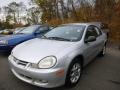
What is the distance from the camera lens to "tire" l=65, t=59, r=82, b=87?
10.9 ft

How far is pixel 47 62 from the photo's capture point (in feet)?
10.1

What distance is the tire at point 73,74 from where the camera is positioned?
3337mm

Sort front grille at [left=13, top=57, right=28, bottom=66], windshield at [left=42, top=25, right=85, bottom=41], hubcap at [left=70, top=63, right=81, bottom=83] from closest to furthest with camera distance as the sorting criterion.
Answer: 1. front grille at [left=13, top=57, right=28, bottom=66]
2. hubcap at [left=70, top=63, right=81, bottom=83]
3. windshield at [left=42, top=25, right=85, bottom=41]

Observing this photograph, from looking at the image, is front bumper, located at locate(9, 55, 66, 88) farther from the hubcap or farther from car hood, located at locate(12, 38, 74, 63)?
the hubcap

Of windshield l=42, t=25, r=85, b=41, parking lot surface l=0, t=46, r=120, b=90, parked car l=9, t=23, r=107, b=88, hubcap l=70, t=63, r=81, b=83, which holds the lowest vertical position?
parking lot surface l=0, t=46, r=120, b=90

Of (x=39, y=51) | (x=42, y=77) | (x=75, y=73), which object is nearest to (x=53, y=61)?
(x=42, y=77)

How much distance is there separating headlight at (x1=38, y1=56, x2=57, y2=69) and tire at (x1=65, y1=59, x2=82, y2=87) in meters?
0.45

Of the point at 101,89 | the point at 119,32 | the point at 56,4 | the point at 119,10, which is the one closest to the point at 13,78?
the point at 101,89

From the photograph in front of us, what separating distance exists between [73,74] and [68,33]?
1.34 metres

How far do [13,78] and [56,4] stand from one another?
80.3 feet

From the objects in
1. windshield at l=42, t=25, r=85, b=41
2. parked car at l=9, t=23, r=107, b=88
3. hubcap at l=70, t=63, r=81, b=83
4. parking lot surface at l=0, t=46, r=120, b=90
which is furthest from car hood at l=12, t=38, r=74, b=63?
parking lot surface at l=0, t=46, r=120, b=90

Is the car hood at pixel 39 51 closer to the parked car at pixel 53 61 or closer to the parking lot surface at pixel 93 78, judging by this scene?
the parked car at pixel 53 61

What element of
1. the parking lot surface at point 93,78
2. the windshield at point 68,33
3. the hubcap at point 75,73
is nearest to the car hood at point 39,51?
the windshield at point 68,33

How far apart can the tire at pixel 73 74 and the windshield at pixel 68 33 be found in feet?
2.35
